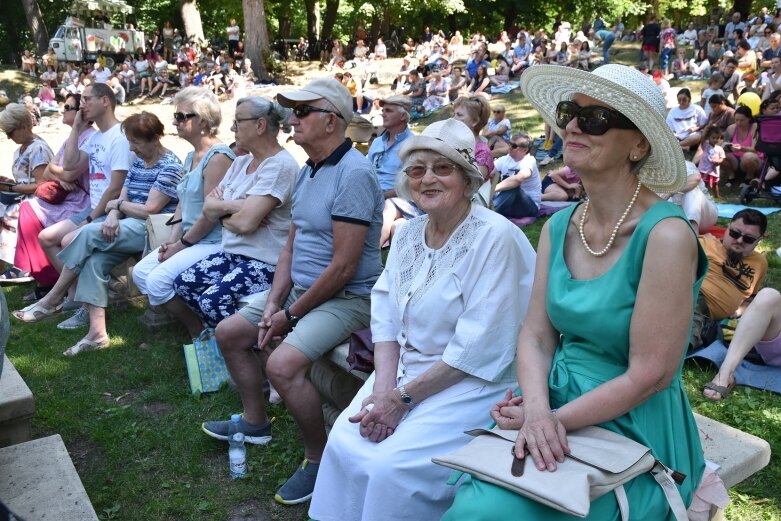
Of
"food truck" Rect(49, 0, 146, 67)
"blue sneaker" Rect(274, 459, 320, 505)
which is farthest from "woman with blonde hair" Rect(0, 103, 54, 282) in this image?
"food truck" Rect(49, 0, 146, 67)

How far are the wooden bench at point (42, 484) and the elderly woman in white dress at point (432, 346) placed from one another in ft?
2.97

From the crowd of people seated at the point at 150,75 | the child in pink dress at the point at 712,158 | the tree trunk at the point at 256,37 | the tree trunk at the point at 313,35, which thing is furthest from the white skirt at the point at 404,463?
the tree trunk at the point at 313,35

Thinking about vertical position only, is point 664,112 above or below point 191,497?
above

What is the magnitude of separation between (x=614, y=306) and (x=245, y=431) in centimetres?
237

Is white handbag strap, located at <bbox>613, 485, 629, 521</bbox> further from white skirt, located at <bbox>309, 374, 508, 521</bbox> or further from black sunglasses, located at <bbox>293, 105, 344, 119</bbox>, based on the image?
black sunglasses, located at <bbox>293, 105, 344, 119</bbox>

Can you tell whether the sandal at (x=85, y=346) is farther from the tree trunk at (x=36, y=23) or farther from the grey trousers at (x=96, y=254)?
the tree trunk at (x=36, y=23)

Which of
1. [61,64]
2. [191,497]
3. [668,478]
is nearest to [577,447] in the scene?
[668,478]

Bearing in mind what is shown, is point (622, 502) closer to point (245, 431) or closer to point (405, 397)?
point (405, 397)

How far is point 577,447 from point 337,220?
70.9 inches

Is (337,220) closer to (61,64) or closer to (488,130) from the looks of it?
(488,130)

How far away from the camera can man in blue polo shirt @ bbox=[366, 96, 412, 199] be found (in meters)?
6.75

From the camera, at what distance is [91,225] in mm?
5707

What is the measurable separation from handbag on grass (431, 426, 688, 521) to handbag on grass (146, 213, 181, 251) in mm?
3882

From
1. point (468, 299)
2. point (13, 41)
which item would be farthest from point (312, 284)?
point (13, 41)
